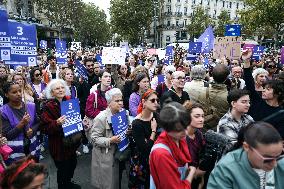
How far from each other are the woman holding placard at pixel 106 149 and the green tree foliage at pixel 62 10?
47.1 metres

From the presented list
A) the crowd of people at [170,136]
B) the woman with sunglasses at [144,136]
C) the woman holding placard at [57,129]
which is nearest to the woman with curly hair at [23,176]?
the crowd of people at [170,136]

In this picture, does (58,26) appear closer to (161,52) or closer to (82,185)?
(161,52)

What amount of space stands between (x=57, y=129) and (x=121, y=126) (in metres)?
0.94

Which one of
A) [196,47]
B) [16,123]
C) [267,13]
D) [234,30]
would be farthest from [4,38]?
[267,13]

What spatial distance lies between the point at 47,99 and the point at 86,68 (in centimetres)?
391

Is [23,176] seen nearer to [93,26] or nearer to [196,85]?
[196,85]

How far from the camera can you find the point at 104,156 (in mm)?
4367

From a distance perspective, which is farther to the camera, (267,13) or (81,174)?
(267,13)

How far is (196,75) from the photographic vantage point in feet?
16.6

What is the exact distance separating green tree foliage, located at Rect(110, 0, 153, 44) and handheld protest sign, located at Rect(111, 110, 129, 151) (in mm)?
56049

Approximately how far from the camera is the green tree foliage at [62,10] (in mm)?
48250

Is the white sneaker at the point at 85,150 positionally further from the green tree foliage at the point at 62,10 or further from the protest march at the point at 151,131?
the green tree foliage at the point at 62,10

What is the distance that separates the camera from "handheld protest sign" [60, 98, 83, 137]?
4.53 metres

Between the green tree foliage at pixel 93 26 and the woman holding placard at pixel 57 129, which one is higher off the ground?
the green tree foliage at pixel 93 26
